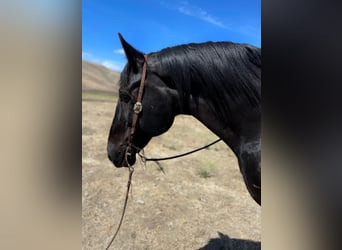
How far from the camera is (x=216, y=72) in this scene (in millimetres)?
1937

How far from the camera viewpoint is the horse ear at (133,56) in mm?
1979

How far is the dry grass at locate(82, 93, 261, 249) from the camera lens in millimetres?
3674

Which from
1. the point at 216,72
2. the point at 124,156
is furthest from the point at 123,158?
the point at 216,72

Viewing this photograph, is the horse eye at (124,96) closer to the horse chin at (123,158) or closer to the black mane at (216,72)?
the black mane at (216,72)

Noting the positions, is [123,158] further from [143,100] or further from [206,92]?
[206,92]

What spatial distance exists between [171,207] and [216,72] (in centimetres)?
318

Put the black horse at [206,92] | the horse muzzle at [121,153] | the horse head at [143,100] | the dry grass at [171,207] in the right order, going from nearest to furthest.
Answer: the black horse at [206,92], the horse head at [143,100], the horse muzzle at [121,153], the dry grass at [171,207]

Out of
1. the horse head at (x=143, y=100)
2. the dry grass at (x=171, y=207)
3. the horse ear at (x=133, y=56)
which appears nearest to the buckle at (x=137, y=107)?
the horse head at (x=143, y=100)

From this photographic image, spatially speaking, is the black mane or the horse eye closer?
the black mane

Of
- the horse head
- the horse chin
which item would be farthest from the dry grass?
the horse head

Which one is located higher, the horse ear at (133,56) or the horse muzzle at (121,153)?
the horse ear at (133,56)

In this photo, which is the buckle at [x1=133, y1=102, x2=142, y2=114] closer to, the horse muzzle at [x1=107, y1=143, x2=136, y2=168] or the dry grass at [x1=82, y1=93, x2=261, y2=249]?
the horse muzzle at [x1=107, y1=143, x2=136, y2=168]
